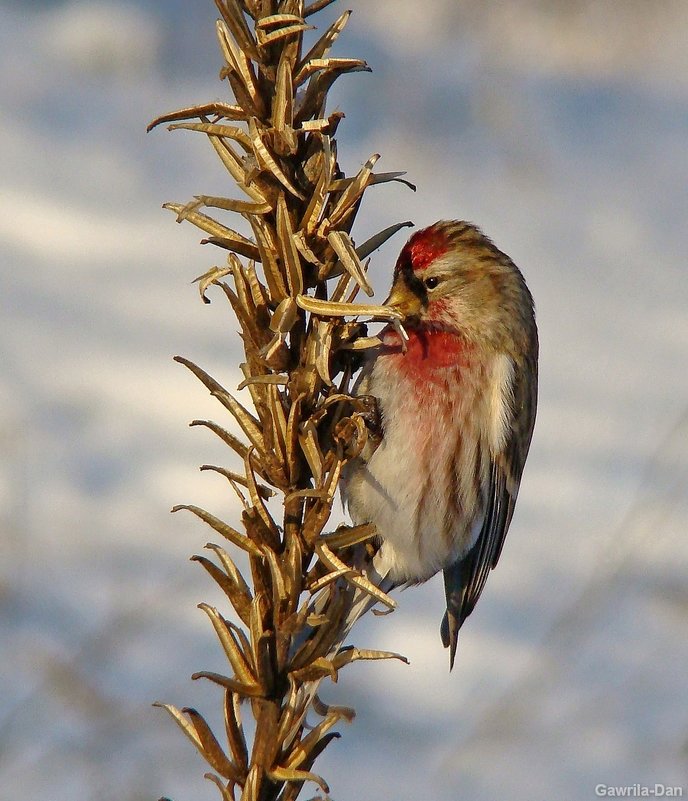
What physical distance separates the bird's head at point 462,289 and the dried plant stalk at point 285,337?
39.1 inches

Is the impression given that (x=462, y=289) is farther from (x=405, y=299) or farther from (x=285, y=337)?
(x=285, y=337)

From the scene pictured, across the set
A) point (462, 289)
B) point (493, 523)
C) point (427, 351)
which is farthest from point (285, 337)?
point (493, 523)

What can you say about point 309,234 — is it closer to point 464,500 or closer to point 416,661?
point 464,500

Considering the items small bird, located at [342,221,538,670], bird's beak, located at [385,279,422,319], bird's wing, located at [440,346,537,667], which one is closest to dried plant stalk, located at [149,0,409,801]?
small bird, located at [342,221,538,670]

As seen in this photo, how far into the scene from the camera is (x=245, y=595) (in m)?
1.21

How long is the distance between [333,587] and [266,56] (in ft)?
1.81

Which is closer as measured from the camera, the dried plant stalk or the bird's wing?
the dried plant stalk

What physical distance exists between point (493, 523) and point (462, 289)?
0.50 m

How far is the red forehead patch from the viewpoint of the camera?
2.36 meters

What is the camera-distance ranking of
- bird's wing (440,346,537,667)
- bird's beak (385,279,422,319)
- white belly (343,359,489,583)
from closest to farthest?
white belly (343,359,489,583) → bird's beak (385,279,422,319) → bird's wing (440,346,537,667)

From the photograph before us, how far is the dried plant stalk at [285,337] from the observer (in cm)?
120

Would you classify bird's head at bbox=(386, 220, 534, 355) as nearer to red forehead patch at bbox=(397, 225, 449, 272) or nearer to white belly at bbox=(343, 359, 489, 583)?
red forehead patch at bbox=(397, 225, 449, 272)

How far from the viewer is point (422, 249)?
2.37m

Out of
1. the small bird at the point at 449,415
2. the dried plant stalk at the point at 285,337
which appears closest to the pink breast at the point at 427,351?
the small bird at the point at 449,415
